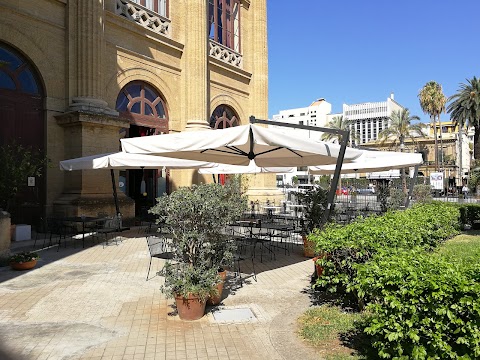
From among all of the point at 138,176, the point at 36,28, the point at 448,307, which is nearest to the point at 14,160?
→ the point at 36,28

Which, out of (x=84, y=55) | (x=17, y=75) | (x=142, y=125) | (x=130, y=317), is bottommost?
(x=130, y=317)

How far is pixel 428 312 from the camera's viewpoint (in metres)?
3.02

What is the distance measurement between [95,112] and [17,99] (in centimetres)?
232

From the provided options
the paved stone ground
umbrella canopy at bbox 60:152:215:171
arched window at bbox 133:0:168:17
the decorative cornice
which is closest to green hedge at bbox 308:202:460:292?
the paved stone ground

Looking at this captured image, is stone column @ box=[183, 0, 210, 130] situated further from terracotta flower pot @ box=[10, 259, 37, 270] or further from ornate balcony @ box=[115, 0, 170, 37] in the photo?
terracotta flower pot @ box=[10, 259, 37, 270]

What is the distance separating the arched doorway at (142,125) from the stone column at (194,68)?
1274 mm

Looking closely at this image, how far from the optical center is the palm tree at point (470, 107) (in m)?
40.9

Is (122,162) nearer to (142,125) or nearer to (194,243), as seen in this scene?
(194,243)

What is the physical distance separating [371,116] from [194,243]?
9725 cm

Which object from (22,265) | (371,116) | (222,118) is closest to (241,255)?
(22,265)

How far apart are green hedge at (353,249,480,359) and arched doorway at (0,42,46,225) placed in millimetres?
11402

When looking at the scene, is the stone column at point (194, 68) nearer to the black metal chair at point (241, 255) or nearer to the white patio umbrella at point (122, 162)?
the white patio umbrella at point (122, 162)

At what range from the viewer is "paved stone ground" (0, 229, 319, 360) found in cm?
401

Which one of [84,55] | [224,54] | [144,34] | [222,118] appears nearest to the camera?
[84,55]
